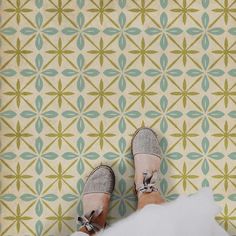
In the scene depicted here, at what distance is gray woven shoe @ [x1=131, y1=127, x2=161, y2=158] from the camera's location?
4.48 feet

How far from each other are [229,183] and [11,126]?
70cm

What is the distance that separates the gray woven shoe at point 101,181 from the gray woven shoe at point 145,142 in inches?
4.0

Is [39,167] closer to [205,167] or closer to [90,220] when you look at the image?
[90,220]

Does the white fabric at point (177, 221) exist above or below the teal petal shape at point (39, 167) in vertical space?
below

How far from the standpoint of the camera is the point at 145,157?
1362 mm

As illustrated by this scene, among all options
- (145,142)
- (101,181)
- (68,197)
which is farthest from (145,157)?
(68,197)

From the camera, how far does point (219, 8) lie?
139 centimetres

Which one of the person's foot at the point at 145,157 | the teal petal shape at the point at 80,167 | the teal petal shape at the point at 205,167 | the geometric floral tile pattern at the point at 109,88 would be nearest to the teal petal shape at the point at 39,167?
the geometric floral tile pattern at the point at 109,88

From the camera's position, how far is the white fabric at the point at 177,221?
104cm

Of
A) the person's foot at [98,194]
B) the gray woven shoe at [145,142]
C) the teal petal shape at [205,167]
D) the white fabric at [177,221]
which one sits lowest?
the white fabric at [177,221]

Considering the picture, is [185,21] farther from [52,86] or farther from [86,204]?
[86,204]

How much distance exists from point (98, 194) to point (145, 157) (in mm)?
181

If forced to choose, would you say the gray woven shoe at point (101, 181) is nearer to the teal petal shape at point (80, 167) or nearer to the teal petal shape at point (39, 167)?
the teal petal shape at point (80, 167)

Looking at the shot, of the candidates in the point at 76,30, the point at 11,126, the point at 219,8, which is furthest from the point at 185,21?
the point at 11,126
